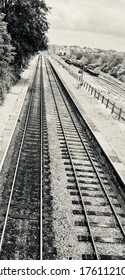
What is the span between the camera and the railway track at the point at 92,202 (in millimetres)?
9680

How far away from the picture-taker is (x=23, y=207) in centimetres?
1121

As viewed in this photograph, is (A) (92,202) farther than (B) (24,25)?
No

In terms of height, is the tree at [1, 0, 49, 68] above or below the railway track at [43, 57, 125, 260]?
above

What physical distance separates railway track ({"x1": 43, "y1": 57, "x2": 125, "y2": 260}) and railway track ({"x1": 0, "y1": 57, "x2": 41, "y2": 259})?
1229 mm

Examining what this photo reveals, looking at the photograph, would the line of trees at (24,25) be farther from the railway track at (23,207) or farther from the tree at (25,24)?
the railway track at (23,207)

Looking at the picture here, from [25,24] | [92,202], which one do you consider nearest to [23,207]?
[92,202]

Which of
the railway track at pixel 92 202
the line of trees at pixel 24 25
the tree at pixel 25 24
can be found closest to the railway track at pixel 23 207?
the railway track at pixel 92 202

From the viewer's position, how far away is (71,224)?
34.5 ft

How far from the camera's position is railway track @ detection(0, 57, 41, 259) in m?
9.20

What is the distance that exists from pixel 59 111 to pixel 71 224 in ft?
56.0

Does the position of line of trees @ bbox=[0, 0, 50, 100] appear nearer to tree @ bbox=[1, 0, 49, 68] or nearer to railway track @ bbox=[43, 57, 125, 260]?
tree @ bbox=[1, 0, 49, 68]

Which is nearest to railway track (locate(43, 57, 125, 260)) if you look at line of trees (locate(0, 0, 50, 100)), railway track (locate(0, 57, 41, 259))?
railway track (locate(0, 57, 41, 259))

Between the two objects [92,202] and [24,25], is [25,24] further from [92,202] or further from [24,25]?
[92,202]

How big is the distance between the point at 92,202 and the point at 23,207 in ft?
8.10
